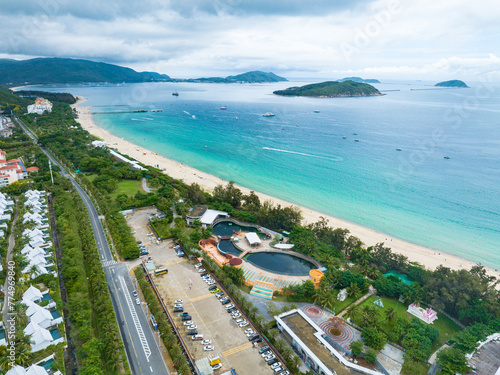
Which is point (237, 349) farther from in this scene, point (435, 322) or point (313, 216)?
point (313, 216)

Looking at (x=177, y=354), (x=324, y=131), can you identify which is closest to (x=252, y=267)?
(x=177, y=354)

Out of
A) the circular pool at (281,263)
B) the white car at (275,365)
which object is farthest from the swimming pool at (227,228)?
the white car at (275,365)

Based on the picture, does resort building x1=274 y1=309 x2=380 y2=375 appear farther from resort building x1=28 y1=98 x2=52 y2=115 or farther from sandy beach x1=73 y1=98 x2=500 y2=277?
resort building x1=28 y1=98 x2=52 y2=115

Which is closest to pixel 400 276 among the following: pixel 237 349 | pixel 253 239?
pixel 253 239

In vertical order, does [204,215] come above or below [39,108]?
below

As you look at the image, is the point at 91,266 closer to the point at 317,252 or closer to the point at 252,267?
the point at 252,267

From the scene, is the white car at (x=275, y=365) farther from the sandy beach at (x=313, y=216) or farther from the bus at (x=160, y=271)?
the sandy beach at (x=313, y=216)
